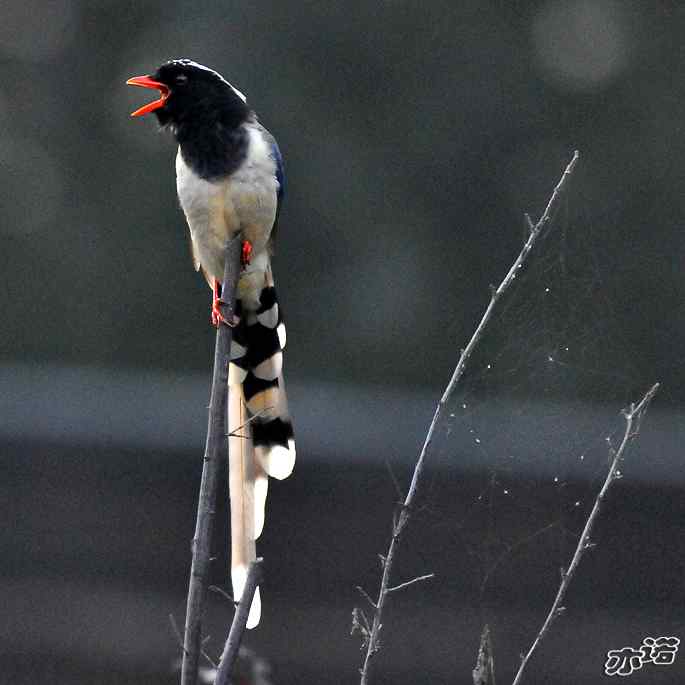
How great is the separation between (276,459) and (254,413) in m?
0.16

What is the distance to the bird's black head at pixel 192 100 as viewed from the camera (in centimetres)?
215

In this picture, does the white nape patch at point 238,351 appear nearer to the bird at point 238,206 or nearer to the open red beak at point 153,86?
the bird at point 238,206

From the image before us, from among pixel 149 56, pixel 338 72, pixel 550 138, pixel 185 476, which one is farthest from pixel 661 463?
pixel 149 56

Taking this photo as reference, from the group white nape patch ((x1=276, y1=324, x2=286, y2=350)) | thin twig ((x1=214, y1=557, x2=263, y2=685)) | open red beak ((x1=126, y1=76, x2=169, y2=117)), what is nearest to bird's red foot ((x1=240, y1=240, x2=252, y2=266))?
white nape patch ((x1=276, y1=324, x2=286, y2=350))

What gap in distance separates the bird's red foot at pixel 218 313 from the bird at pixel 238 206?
0.01 meters

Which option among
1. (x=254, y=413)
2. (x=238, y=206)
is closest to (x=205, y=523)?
(x=254, y=413)

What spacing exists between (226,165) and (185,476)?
115 inches

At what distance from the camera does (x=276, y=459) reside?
1.90 m

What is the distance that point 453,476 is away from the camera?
4656 mm

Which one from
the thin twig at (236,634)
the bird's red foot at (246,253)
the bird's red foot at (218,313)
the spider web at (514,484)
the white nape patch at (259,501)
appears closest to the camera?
the thin twig at (236,634)

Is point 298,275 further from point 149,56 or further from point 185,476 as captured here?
point 185,476

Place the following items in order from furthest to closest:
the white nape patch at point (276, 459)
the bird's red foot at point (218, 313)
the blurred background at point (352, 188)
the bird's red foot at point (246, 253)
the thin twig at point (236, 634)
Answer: the blurred background at point (352, 188) → the bird's red foot at point (246, 253) → the white nape patch at point (276, 459) → the bird's red foot at point (218, 313) → the thin twig at point (236, 634)

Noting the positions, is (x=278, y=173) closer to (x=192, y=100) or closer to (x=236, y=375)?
(x=192, y=100)

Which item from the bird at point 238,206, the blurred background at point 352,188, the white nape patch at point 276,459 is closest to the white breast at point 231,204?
the bird at point 238,206
